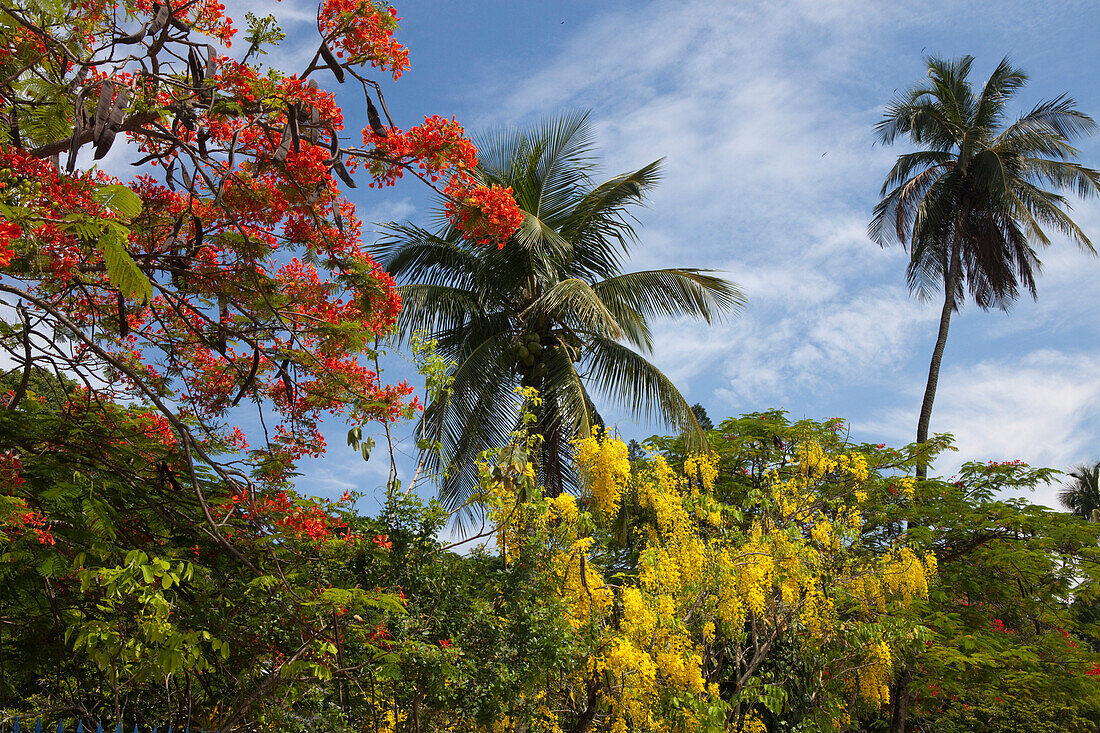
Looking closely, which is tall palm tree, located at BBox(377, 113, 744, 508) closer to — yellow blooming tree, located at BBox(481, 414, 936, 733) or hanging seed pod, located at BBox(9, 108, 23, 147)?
yellow blooming tree, located at BBox(481, 414, 936, 733)

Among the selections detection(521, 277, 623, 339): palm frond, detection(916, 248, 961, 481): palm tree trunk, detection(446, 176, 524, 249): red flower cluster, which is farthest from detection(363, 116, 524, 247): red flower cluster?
detection(916, 248, 961, 481): palm tree trunk

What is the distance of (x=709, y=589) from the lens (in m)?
7.22

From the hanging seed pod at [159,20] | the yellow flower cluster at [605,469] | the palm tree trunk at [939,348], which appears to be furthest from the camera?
the palm tree trunk at [939,348]

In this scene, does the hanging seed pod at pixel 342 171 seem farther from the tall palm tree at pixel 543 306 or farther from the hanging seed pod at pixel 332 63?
the tall palm tree at pixel 543 306

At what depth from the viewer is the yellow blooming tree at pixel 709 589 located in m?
6.34

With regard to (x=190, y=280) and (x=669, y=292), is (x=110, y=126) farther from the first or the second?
(x=669, y=292)

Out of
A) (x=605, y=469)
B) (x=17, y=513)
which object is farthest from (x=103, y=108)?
(x=605, y=469)

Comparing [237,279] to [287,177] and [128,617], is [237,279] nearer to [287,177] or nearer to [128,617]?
[287,177]

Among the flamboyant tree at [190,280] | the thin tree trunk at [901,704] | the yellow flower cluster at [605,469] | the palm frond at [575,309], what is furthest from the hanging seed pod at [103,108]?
the thin tree trunk at [901,704]

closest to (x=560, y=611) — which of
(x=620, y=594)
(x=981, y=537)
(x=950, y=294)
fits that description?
(x=620, y=594)

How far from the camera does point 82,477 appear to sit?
3828 millimetres

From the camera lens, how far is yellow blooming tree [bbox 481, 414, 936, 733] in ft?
20.8

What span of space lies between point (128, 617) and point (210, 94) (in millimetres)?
2588

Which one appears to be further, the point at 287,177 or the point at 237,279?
the point at 237,279
